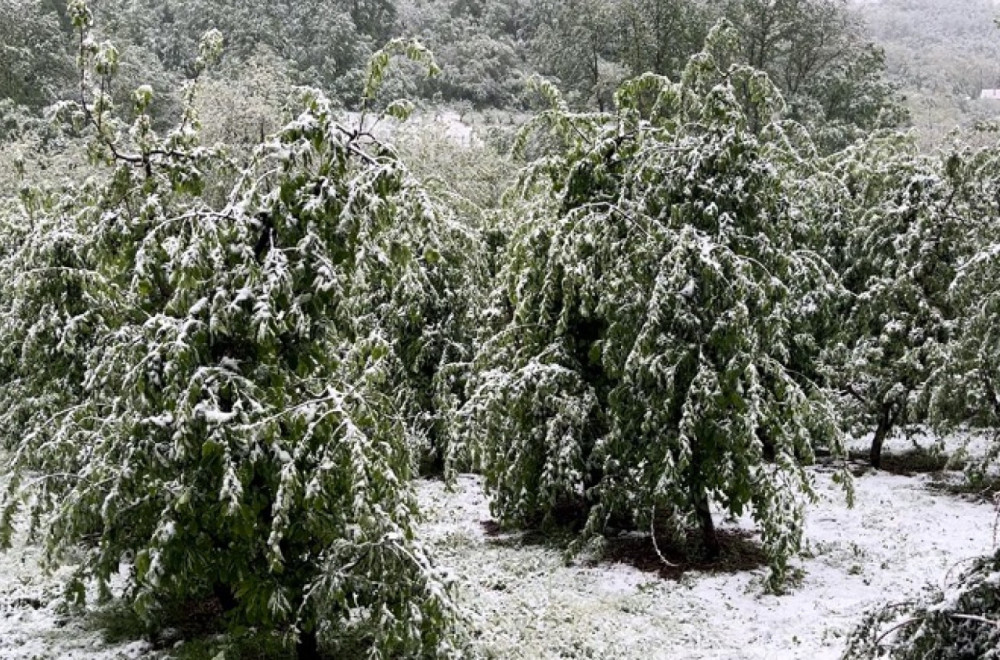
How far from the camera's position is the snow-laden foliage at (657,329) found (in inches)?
294

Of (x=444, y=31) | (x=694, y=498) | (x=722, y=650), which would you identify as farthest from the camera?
(x=444, y=31)

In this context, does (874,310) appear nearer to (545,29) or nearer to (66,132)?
(545,29)

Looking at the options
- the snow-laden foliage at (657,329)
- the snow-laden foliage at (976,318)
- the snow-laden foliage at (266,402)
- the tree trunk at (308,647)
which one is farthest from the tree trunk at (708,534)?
the tree trunk at (308,647)

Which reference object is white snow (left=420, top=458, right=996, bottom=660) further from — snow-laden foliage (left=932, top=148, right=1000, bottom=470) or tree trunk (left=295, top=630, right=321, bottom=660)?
snow-laden foliage (left=932, top=148, right=1000, bottom=470)

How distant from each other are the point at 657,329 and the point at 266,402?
3932 millimetres

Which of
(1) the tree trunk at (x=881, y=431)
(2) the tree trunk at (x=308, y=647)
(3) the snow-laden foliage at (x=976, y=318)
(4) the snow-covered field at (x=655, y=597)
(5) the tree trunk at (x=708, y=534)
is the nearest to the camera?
(2) the tree trunk at (x=308, y=647)

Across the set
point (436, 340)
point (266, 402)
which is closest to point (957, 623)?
point (266, 402)

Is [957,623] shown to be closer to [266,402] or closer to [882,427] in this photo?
[266,402]

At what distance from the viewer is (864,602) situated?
721cm

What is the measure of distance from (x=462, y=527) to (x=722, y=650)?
4.33 m

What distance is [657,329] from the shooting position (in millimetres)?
7605

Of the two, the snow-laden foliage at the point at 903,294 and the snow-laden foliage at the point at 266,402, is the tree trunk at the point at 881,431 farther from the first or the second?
the snow-laden foliage at the point at 266,402

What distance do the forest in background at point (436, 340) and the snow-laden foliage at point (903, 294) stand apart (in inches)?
2.2

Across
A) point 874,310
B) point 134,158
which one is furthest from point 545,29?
point 134,158
